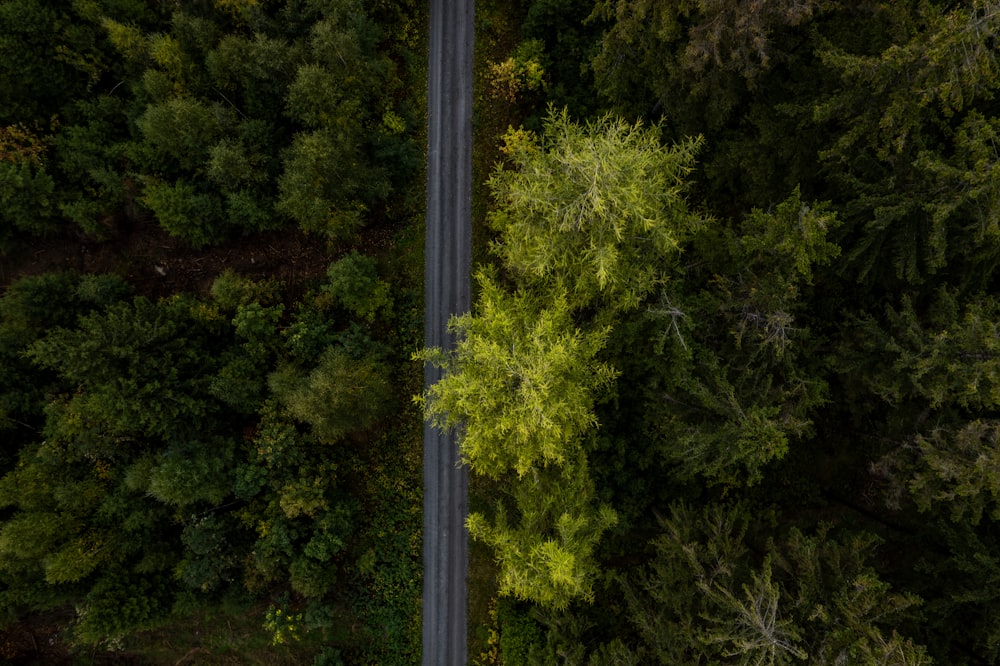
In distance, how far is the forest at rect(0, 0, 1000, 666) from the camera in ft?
50.8

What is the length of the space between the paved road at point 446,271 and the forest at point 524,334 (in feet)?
2.61

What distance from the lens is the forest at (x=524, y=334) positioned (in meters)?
15.5

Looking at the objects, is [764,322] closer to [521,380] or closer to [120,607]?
[521,380]

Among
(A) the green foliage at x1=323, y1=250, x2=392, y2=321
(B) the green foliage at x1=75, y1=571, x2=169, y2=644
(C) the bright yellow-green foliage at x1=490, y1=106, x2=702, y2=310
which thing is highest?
(A) the green foliage at x1=323, y1=250, x2=392, y2=321

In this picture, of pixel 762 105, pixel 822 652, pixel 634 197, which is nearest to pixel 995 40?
pixel 762 105

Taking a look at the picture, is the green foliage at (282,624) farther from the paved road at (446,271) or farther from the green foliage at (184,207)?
the green foliage at (184,207)

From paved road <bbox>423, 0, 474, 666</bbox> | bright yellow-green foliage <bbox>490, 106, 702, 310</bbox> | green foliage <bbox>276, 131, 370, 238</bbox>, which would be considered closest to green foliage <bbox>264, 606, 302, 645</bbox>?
paved road <bbox>423, 0, 474, 666</bbox>

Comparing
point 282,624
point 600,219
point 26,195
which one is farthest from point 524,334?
point 26,195

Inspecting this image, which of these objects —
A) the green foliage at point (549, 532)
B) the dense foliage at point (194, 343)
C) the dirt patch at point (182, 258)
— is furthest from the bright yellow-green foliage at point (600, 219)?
the dirt patch at point (182, 258)

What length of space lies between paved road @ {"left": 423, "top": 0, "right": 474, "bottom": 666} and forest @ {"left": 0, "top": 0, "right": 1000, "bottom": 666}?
79cm

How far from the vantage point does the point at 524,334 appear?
1730cm

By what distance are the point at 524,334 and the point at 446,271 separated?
11769 millimetres

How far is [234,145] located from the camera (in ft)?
75.2

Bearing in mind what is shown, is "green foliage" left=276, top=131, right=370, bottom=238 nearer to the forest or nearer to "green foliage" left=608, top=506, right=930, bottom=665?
the forest
